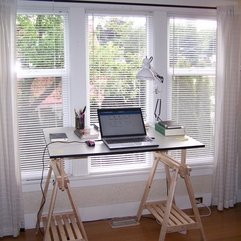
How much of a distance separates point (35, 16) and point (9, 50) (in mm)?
417

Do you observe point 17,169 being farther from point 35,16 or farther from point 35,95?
point 35,16

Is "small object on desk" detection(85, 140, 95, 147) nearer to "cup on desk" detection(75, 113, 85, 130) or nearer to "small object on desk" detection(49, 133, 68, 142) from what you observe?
"small object on desk" detection(49, 133, 68, 142)

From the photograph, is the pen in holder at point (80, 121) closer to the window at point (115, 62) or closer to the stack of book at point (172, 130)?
the window at point (115, 62)

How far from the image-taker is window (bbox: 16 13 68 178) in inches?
122

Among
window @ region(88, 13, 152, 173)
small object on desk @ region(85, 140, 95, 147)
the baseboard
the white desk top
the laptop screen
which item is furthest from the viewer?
the baseboard

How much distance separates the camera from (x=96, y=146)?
2627 millimetres

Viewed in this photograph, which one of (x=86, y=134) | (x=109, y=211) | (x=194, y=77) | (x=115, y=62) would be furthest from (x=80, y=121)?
(x=194, y=77)

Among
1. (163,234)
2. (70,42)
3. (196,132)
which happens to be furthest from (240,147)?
A: (70,42)

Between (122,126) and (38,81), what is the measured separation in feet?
2.90

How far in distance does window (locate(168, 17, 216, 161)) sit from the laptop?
66 cm

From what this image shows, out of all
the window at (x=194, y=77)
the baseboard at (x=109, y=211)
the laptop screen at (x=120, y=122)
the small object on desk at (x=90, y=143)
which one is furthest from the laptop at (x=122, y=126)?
the baseboard at (x=109, y=211)

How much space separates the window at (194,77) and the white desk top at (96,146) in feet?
2.23

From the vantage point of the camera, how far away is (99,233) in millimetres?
3174

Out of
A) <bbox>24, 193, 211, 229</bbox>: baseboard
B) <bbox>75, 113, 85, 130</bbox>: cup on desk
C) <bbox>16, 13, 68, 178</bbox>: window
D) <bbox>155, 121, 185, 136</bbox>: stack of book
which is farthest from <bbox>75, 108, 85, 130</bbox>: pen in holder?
<bbox>24, 193, 211, 229</bbox>: baseboard
